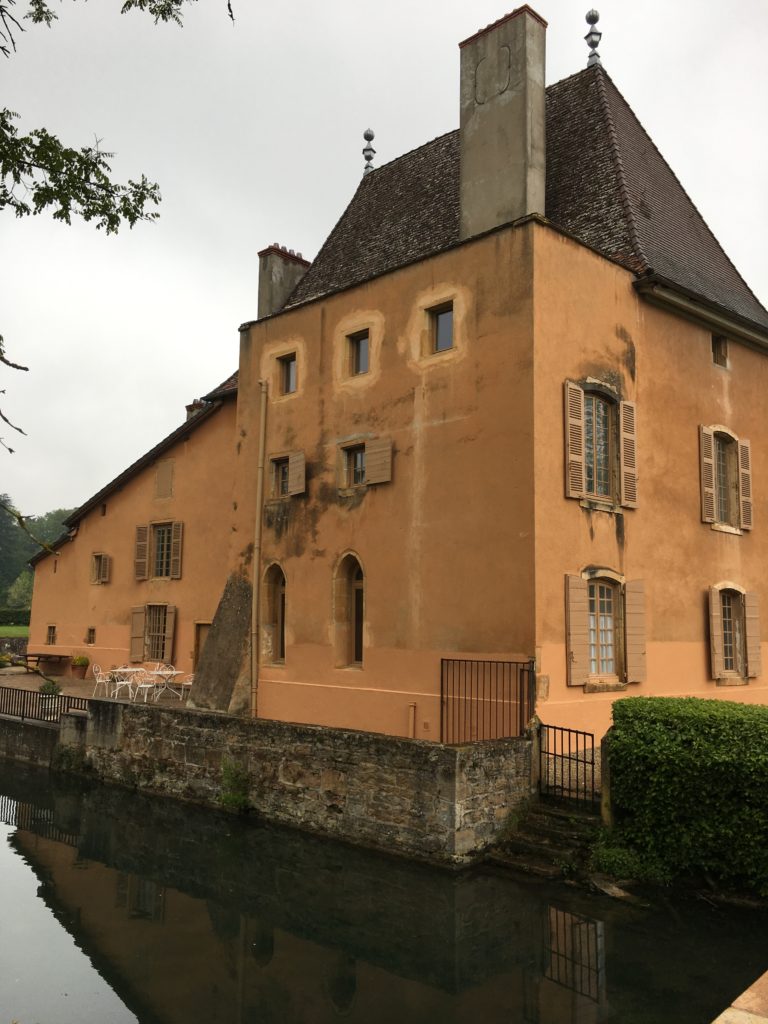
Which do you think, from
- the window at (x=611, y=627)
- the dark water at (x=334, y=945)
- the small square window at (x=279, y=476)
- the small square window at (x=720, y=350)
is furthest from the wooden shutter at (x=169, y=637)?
Result: the small square window at (x=720, y=350)

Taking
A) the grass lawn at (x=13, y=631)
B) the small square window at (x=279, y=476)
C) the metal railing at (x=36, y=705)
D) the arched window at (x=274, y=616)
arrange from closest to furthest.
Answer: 1. the arched window at (x=274, y=616)
2. the small square window at (x=279, y=476)
3. the metal railing at (x=36, y=705)
4. the grass lawn at (x=13, y=631)

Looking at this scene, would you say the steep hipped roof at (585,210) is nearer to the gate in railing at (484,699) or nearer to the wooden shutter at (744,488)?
the wooden shutter at (744,488)

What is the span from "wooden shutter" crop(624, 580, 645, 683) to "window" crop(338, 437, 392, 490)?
13.5 feet

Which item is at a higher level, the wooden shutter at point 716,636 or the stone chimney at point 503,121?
the stone chimney at point 503,121

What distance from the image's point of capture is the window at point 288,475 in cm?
1543

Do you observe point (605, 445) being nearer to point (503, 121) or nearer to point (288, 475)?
point (503, 121)

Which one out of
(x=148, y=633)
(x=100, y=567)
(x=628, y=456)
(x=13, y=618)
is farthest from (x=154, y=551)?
(x=13, y=618)

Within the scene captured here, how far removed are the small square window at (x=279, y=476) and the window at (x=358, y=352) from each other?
2307mm

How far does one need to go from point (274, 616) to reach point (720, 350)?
9.46 meters

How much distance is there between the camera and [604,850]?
8.92 meters

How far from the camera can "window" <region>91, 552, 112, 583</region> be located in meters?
23.8

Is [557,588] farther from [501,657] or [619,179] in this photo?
[619,179]

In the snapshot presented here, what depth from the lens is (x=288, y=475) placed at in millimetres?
15844

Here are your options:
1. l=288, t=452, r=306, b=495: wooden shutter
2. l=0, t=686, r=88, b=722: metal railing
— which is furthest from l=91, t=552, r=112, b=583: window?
l=288, t=452, r=306, b=495: wooden shutter
